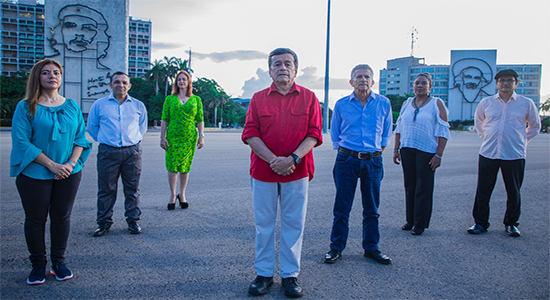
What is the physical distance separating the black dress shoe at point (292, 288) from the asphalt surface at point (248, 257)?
0.23ft

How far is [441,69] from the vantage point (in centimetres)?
13662

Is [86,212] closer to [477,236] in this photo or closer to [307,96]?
[307,96]

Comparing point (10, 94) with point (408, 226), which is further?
point (10, 94)

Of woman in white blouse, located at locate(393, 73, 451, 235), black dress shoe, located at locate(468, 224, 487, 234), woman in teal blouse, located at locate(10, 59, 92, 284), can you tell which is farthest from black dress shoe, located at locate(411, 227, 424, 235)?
woman in teal blouse, located at locate(10, 59, 92, 284)

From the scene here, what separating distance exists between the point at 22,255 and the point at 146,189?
3.61 m

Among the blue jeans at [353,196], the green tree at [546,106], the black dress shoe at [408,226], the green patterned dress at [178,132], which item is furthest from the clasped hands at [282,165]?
the green tree at [546,106]

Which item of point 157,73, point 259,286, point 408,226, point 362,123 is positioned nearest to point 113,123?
point 259,286

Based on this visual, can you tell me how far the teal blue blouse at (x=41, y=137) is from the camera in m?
3.10

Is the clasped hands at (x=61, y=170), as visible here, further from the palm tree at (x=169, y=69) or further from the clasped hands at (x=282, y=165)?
the palm tree at (x=169, y=69)

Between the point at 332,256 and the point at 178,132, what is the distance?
3187 mm

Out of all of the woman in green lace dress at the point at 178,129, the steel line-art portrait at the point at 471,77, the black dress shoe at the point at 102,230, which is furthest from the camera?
the steel line-art portrait at the point at 471,77

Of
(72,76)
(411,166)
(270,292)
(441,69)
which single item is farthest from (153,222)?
(441,69)

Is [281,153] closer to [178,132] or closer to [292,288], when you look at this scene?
[292,288]

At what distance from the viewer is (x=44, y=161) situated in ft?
10.3
